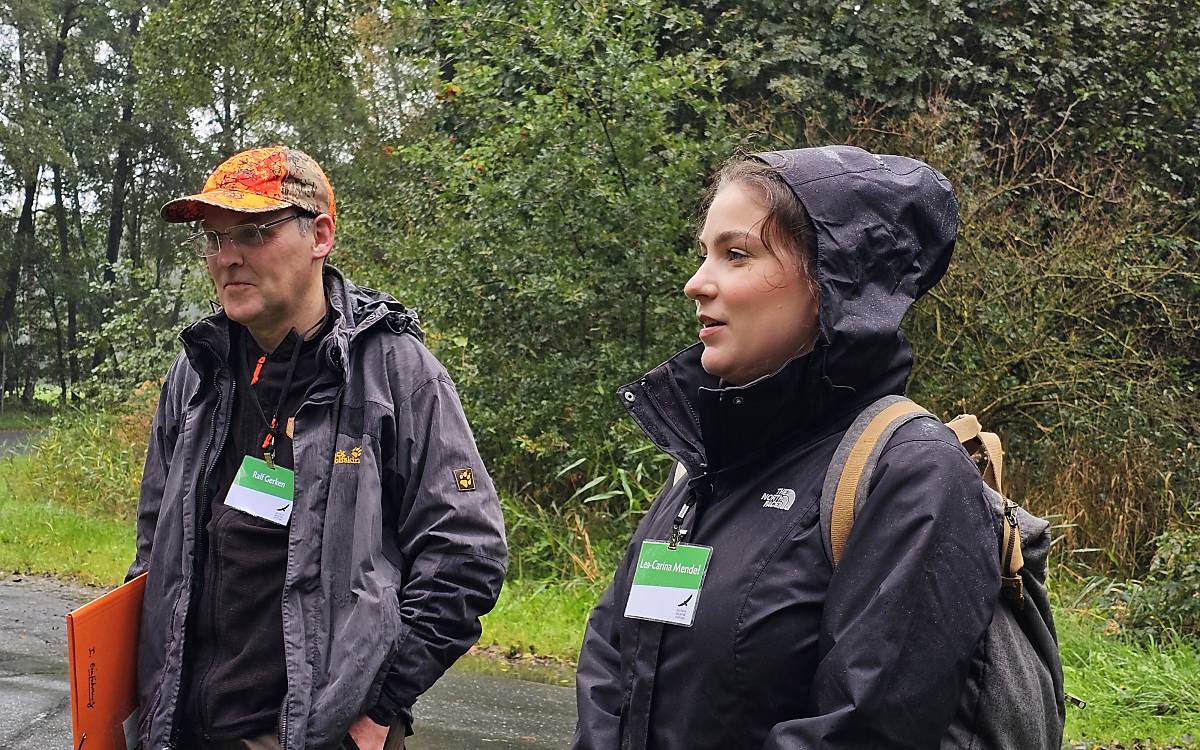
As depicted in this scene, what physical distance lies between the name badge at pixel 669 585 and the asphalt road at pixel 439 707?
384cm

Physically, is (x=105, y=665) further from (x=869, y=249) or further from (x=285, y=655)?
(x=869, y=249)

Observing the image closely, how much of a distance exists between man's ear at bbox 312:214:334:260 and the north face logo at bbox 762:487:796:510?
1541 mm

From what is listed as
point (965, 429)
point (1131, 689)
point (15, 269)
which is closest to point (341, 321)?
point (965, 429)

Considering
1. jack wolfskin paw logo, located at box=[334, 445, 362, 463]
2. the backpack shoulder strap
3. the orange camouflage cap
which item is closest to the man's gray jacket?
jack wolfskin paw logo, located at box=[334, 445, 362, 463]

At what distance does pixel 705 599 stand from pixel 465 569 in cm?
100

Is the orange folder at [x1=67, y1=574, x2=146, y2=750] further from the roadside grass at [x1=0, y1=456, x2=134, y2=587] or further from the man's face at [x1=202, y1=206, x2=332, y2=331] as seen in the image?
the roadside grass at [x1=0, y1=456, x2=134, y2=587]

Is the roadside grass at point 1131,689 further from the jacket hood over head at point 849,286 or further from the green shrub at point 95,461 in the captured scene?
the green shrub at point 95,461

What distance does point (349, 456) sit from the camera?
2.87 metres

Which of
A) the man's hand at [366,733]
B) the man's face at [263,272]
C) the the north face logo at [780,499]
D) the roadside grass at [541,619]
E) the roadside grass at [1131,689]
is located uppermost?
the man's face at [263,272]

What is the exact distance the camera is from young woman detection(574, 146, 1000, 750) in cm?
177

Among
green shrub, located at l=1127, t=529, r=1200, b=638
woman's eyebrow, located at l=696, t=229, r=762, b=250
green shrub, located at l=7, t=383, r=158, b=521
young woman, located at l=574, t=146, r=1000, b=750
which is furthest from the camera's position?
green shrub, located at l=7, t=383, r=158, b=521

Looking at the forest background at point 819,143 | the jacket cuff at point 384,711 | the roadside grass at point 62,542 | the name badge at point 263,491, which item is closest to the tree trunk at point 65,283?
the roadside grass at point 62,542

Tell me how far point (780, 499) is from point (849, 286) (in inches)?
14.1

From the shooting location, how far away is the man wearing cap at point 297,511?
278 centimetres
